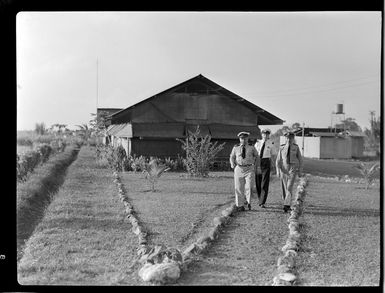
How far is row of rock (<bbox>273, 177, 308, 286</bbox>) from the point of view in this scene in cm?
506

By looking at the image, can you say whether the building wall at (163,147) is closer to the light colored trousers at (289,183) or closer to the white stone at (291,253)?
the light colored trousers at (289,183)

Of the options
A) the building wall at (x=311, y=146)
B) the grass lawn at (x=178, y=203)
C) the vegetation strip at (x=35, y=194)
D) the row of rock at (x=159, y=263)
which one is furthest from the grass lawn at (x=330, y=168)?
the vegetation strip at (x=35, y=194)

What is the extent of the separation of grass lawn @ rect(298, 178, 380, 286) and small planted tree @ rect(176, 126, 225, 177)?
227cm

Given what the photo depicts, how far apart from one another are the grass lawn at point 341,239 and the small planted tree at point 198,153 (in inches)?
89.4

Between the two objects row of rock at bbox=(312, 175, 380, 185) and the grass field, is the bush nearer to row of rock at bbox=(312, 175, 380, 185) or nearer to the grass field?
the grass field

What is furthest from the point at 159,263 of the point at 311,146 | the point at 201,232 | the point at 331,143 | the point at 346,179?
the point at 346,179

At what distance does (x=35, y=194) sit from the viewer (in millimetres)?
9969

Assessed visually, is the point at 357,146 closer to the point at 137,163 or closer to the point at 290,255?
the point at 290,255

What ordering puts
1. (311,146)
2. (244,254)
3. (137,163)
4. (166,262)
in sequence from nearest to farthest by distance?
(166,262) < (244,254) < (311,146) < (137,163)

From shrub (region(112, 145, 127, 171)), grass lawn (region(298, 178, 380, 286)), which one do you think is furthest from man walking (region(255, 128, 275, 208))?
shrub (region(112, 145, 127, 171))

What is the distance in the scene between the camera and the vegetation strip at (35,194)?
7.54 meters

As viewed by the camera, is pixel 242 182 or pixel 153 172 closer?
pixel 242 182

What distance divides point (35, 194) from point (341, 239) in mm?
6155
